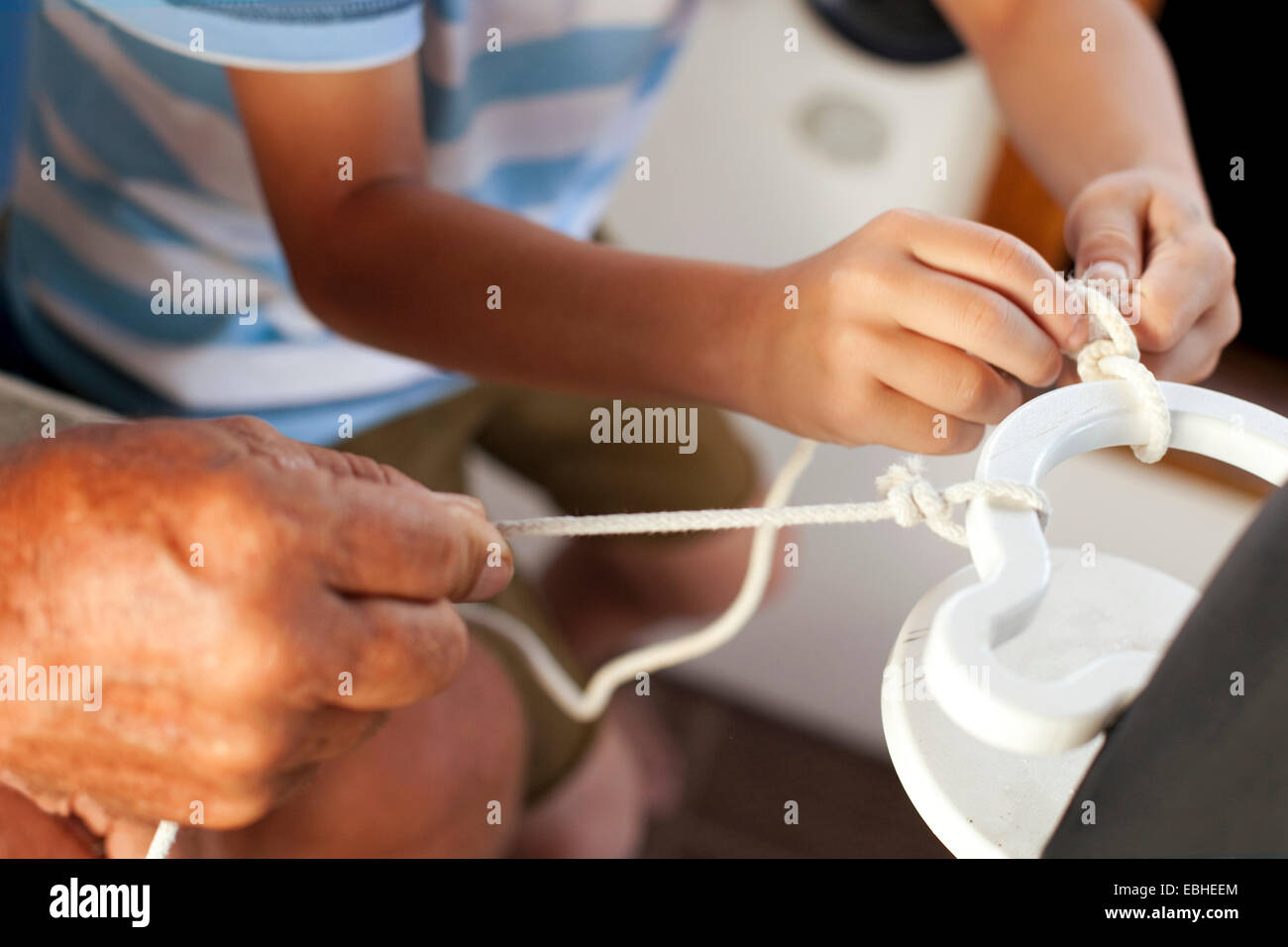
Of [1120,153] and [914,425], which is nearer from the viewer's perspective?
[914,425]

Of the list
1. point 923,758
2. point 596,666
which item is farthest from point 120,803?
point 596,666

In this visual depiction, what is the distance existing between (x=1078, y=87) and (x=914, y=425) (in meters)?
0.30

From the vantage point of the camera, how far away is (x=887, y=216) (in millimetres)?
383

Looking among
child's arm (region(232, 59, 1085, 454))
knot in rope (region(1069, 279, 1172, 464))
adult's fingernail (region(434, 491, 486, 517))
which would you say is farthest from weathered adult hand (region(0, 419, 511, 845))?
knot in rope (region(1069, 279, 1172, 464))

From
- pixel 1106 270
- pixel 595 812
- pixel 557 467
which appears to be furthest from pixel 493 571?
pixel 595 812

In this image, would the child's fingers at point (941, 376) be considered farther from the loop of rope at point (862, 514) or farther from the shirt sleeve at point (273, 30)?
the shirt sleeve at point (273, 30)

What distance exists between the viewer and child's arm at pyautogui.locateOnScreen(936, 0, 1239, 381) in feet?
1.37

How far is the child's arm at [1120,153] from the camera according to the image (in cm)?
42

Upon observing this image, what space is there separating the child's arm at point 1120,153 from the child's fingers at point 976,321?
0.06m

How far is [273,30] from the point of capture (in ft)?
1.40

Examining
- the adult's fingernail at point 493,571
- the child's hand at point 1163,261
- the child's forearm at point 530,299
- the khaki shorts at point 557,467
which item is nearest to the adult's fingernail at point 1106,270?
the child's hand at point 1163,261

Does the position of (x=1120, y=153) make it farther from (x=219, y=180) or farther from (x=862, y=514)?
(x=219, y=180)

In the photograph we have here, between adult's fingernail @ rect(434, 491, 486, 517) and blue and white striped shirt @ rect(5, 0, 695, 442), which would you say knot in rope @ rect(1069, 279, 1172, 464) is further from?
blue and white striped shirt @ rect(5, 0, 695, 442)
